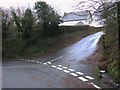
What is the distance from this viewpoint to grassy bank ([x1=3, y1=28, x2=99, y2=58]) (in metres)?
34.4

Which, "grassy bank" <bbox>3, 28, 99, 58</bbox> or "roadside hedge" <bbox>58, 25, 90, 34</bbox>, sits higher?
"roadside hedge" <bbox>58, 25, 90, 34</bbox>

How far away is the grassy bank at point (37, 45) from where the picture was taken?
113 ft

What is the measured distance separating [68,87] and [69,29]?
33.3m

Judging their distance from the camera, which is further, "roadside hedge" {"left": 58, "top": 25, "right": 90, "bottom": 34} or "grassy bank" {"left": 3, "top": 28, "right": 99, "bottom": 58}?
"roadside hedge" {"left": 58, "top": 25, "right": 90, "bottom": 34}

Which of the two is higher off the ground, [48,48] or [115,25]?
[115,25]

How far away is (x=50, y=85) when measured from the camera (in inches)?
458

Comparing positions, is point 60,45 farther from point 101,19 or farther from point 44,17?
point 101,19

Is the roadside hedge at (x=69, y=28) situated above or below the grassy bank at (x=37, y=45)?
above

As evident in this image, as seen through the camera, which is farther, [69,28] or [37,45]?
[69,28]

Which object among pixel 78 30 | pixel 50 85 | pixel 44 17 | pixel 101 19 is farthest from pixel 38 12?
pixel 50 85

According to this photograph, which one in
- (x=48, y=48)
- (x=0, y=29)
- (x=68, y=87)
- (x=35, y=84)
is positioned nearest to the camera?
(x=68, y=87)

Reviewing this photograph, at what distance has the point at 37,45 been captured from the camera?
3600 centimetres

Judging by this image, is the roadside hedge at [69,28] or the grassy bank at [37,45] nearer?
the grassy bank at [37,45]

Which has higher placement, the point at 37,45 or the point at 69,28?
the point at 69,28
